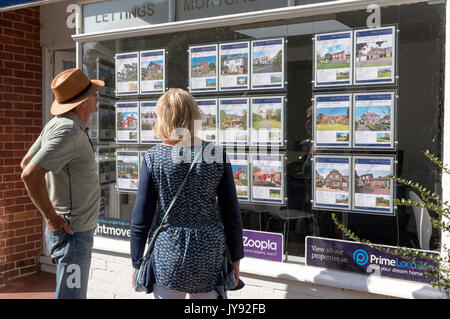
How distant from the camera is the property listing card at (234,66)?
389 centimetres

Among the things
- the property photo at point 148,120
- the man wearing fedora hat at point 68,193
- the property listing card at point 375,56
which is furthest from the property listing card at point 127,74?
the property listing card at point 375,56

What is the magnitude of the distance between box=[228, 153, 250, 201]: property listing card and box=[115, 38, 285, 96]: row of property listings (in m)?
0.57

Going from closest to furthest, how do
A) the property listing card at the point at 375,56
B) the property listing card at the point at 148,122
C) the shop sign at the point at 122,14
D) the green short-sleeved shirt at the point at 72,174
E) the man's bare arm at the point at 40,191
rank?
the man's bare arm at the point at 40,191 < the green short-sleeved shirt at the point at 72,174 < the property listing card at the point at 375,56 < the shop sign at the point at 122,14 < the property listing card at the point at 148,122

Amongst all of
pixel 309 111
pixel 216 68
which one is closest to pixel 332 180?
pixel 309 111

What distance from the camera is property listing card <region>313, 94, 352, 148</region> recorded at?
3498 millimetres

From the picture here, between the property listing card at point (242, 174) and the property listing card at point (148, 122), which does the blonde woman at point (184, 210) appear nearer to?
the property listing card at point (242, 174)

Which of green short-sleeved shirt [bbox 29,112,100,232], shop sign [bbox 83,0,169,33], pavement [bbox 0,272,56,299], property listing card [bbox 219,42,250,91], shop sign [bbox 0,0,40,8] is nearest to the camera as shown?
green short-sleeved shirt [bbox 29,112,100,232]

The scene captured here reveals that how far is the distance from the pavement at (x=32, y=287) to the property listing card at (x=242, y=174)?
276cm

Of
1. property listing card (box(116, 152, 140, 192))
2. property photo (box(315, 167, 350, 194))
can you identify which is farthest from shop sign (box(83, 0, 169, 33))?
property photo (box(315, 167, 350, 194))

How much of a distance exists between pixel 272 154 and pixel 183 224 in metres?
1.38

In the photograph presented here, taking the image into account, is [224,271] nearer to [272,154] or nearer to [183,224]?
[183,224]

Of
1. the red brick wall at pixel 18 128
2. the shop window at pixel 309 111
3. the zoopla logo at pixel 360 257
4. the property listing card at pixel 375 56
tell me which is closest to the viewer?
the shop window at pixel 309 111

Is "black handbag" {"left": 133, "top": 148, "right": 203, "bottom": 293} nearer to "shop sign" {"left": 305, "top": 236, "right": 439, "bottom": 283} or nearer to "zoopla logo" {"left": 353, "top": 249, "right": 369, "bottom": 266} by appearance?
"shop sign" {"left": 305, "top": 236, "right": 439, "bottom": 283}

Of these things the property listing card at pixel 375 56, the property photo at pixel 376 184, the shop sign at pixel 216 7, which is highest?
the shop sign at pixel 216 7
